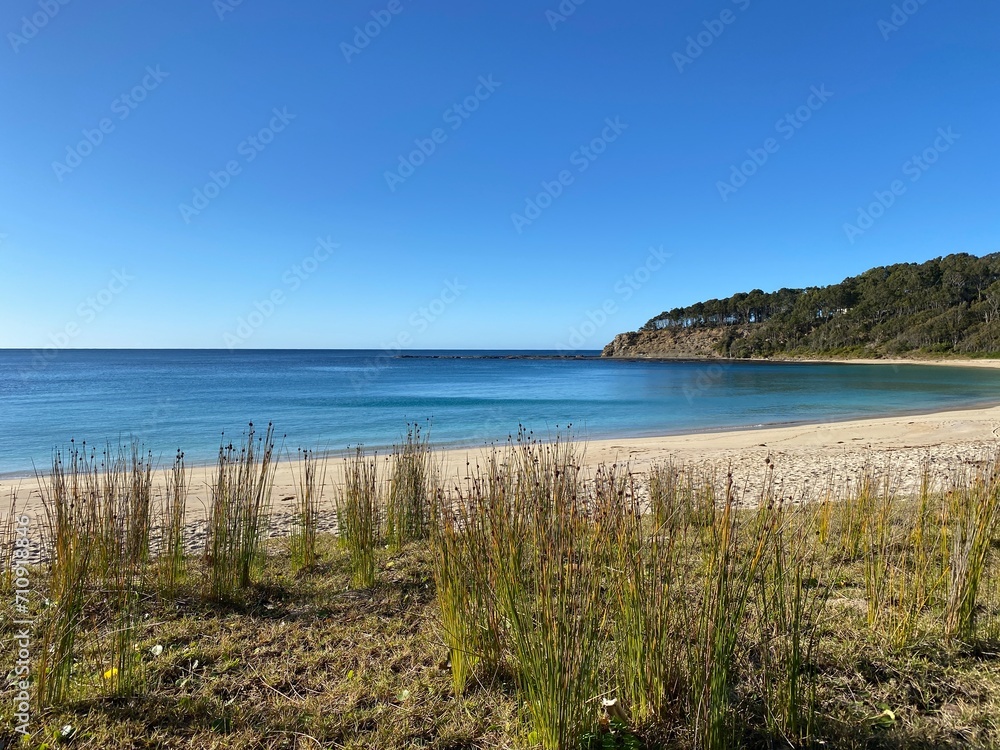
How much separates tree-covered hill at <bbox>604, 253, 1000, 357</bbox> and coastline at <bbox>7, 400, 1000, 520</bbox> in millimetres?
52268

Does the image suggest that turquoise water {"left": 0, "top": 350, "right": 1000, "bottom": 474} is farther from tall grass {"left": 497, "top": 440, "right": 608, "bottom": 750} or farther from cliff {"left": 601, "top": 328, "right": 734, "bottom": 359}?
cliff {"left": 601, "top": 328, "right": 734, "bottom": 359}

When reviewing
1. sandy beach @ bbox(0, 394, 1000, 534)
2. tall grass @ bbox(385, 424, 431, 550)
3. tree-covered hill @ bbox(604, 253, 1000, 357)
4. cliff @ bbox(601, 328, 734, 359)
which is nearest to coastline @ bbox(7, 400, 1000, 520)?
sandy beach @ bbox(0, 394, 1000, 534)

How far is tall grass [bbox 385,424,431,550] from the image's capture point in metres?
5.46

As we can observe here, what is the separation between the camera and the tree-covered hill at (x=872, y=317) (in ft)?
200

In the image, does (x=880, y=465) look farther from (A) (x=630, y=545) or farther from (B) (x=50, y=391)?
(B) (x=50, y=391)

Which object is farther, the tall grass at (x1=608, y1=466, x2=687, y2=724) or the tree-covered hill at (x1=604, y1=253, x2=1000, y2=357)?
the tree-covered hill at (x1=604, y1=253, x2=1000, y2=357)

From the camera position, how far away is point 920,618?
3318mm

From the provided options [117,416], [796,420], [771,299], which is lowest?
[796,420]

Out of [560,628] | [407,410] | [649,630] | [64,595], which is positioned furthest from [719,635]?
[407,410]

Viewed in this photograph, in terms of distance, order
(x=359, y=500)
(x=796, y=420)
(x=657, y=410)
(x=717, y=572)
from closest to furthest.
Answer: (x=717, y=572), (x=359, y=500), (x=796, y=420), (x=657, y=410)

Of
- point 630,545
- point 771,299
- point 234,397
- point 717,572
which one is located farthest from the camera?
point 771,299

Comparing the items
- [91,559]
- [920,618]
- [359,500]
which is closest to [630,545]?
[920,618]

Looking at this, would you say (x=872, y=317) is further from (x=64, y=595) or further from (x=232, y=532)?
(x=64, y=595)

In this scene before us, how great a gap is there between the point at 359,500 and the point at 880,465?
9.94 metres
